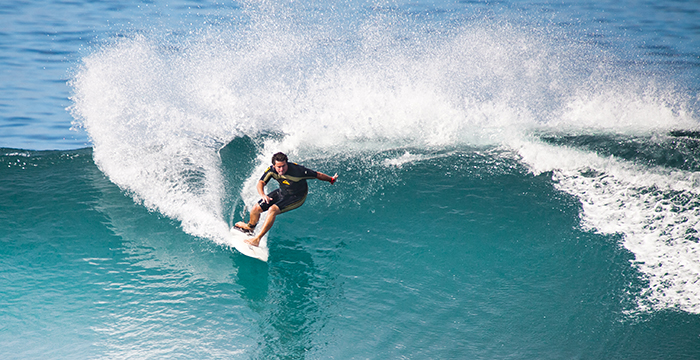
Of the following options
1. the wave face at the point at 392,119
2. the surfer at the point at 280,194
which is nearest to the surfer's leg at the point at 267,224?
the surfer at the point at 280,194

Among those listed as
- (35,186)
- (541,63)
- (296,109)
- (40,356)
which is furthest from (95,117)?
(541,63)

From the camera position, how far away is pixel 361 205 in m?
6.41

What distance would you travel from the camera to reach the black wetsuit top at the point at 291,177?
5.38m

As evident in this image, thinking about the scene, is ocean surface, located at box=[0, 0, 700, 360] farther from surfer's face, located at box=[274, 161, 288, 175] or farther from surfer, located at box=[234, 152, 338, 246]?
surfer's face, located at box=[274, 161, 288, 175]

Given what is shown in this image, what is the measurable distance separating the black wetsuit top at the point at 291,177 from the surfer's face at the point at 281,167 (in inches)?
5.0

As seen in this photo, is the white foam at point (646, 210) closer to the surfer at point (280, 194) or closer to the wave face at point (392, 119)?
the wave face at point (392, 119)

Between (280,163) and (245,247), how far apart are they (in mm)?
1063

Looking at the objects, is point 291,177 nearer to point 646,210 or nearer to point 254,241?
point 254,241

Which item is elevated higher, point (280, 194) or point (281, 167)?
point (281, 167)

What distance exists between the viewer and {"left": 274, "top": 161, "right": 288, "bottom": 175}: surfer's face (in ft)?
16.9

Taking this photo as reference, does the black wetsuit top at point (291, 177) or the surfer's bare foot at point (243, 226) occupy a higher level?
the black wetsuit top at point (291, 177)

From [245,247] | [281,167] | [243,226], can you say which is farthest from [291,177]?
[245,247]

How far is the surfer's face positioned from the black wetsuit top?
5.0 inches

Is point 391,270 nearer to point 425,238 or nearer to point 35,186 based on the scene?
point 425,238
